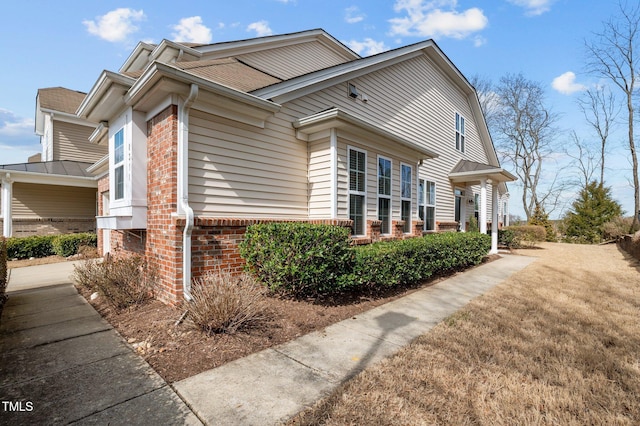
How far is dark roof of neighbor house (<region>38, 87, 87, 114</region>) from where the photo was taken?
13992mm

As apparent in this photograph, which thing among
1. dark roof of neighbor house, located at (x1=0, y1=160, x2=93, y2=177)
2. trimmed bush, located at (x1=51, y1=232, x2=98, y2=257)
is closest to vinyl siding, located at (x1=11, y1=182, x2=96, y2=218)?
dark roof of neighbor house, located at (x1=0, y1=160, x2=93, y2=177)

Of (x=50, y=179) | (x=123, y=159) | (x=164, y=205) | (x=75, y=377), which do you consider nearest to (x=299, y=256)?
(x=164, y=205)

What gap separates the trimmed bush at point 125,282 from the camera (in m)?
4.66

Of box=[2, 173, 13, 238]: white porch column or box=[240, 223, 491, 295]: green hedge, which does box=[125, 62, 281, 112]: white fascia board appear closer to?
box=[240, 223, 491, 295]: green hedge

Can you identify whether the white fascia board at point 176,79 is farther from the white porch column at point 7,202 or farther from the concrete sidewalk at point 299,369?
the white porch column at point 7,202

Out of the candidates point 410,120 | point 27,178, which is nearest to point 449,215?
point 410,120

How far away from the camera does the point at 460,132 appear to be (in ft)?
46.6

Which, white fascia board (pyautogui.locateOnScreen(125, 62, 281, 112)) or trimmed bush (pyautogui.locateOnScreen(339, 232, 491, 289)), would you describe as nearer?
white fascia board (pyautogui.locateOnScreen(125, 62, 281, 112))

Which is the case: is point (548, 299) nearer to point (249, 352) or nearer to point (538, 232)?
point (249, 352)

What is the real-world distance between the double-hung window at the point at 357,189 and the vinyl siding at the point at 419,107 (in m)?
1.50

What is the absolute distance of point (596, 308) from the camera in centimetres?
495

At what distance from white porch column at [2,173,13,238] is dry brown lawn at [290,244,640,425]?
565 inches

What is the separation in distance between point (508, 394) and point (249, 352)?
249 cm

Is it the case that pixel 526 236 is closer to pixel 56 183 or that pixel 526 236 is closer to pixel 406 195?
pixel 406 195
